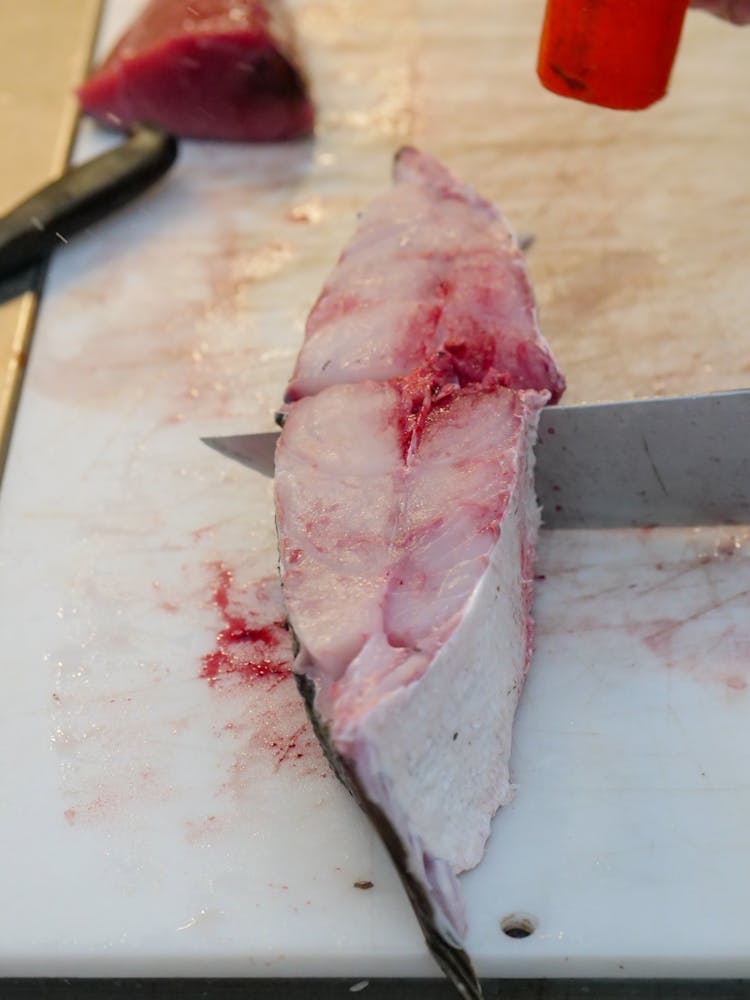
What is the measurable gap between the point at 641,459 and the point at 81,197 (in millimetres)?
1521

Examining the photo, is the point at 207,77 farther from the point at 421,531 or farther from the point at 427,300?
the point at 421,531

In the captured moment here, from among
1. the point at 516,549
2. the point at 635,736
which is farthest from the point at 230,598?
the point at 635,736

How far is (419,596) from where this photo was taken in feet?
5.34

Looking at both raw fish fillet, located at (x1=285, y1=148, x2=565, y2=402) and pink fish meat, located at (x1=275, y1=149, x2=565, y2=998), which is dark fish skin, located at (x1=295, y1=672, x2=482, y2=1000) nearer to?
pink fish meat, located at (x1=275, y1=149, x2=565, y2=998)

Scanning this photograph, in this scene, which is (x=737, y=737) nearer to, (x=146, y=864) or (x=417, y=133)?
(x=146, y=864)

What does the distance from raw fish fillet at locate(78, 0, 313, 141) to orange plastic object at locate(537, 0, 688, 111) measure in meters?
1.02

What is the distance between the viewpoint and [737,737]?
5.88ft

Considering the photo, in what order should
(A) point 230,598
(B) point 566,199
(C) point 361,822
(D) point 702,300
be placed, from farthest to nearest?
(B) point 566,199 → (D) point 702,300 → (A) point 230,598 → (C) point 361,822

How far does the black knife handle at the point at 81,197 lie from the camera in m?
2.60

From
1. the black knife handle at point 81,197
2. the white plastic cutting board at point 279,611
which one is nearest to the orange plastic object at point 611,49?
the white plastic cutting board at point 279,611

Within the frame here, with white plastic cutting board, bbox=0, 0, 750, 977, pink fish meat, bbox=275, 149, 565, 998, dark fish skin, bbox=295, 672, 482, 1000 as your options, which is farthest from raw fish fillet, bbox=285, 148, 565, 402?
dark fish skin, bbox=295, 672, 482, 1000

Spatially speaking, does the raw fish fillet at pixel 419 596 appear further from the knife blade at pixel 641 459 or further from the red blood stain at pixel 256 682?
the red blood stain at pixel 256 682

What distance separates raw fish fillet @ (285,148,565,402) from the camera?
199 centimetres

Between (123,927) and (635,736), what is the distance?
0.84 meters
